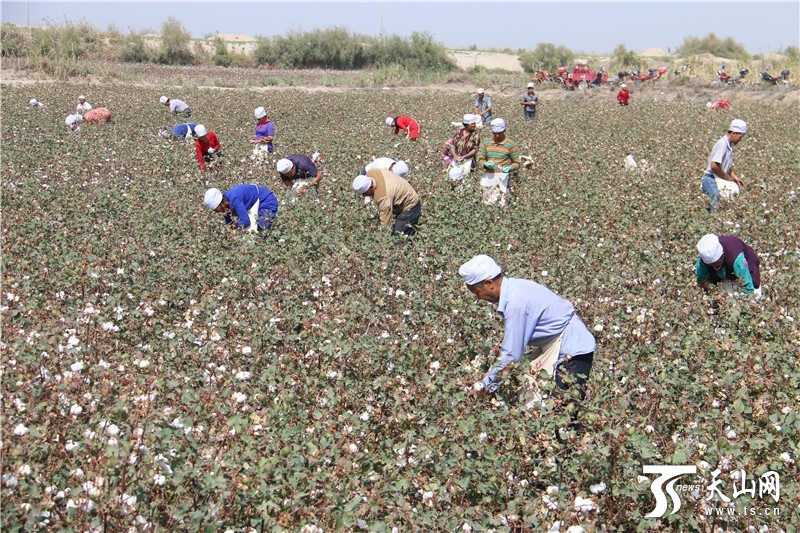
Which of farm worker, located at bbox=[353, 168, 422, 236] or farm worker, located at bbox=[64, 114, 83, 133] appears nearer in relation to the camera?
farm worker, located at bbox=[353, 168, 422, 236]

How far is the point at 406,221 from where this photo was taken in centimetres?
795

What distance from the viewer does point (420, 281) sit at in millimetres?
6164

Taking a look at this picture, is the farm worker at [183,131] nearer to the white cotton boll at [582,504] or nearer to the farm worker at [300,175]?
the farm worker at [300,175]

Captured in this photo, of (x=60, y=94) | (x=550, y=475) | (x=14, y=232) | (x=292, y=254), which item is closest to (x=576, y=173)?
(x=292, y=254)

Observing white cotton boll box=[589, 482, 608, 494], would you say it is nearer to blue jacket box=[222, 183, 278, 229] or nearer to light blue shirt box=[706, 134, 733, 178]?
blue jacket box=[222, 183, 278, 229]

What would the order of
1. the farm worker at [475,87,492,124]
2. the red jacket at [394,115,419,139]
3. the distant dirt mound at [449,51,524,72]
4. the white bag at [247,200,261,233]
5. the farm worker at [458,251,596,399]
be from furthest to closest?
the distant dirt mound at [449,51,524,72] → the farm worker at [475,87,492,124] → the red jacket at [394,115,419,139] → the white bag at [247,200,261,233] → the farm worker at [458,251,596,399]

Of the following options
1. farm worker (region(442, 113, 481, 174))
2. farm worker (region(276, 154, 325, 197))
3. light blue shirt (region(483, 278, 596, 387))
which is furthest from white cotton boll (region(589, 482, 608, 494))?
farm worker (region(442, 113, 481, 174))

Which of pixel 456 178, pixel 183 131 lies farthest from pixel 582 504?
pixel 183 131

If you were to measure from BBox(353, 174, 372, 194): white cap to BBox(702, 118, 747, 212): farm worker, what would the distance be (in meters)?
3.96

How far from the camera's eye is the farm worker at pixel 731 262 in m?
5.75

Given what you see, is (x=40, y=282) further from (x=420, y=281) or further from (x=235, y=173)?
(x=235, y=173)

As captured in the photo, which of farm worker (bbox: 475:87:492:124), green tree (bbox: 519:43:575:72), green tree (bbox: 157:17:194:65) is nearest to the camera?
farm worker (bbox: 475:87:492:124)

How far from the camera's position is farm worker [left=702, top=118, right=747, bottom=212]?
8.80 meters

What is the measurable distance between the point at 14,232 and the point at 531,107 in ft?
46.4
